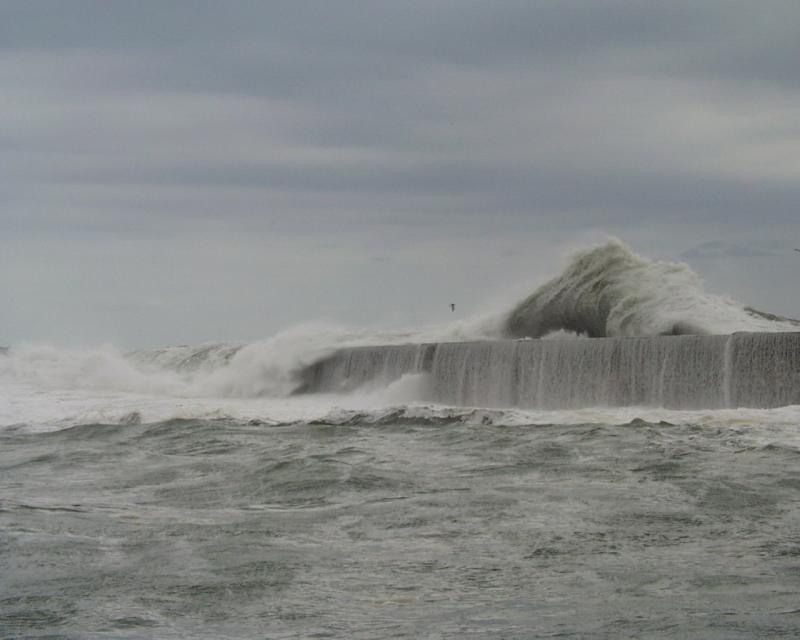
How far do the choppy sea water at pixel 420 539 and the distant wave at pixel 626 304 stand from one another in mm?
7853

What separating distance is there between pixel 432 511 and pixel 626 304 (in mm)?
15165

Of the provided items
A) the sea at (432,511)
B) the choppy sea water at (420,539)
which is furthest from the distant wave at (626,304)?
the choppy sea water at (420,539)

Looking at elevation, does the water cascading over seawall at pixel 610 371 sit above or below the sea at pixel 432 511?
above

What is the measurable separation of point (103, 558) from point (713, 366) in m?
10.6

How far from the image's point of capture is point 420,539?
7.21 metres

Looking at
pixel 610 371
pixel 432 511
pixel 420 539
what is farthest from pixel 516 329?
pixel 420 539

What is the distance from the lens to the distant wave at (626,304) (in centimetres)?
2038

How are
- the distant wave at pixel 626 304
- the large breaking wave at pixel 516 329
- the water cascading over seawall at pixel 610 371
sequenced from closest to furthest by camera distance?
1. the water cascading over seawall at pixel 610 371
2. the distant wave at pixel 626 304
3. the large breaking wave at pixel 516 329

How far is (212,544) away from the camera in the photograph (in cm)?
720

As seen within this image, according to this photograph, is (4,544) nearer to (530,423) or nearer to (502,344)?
(530,423)

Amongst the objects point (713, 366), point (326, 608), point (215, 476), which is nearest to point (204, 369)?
point (713, 366)

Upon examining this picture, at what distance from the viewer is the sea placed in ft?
17.5

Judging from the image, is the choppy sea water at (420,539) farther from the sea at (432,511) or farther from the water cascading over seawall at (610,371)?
the water cascading over seawall at (610,371)

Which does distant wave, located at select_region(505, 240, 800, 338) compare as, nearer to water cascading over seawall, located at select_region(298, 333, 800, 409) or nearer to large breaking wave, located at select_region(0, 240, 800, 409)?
large breaking wave, located at select_region(0, 240, 800, 409)
